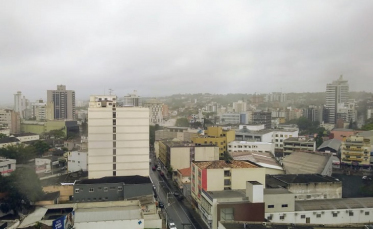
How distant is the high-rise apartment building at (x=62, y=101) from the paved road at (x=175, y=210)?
19892 millimetres

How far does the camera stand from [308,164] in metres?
9.72

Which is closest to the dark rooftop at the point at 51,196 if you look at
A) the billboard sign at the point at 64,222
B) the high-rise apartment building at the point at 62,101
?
the billboard sign at the point at 64,222

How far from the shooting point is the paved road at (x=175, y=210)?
637cm

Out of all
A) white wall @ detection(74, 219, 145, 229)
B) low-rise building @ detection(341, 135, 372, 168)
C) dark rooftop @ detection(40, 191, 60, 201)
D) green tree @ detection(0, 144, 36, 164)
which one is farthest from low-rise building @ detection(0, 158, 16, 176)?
low-rise building @ detection(341, 135, 372, 168)

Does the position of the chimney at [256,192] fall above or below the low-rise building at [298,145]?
above

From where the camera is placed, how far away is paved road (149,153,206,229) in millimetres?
6371

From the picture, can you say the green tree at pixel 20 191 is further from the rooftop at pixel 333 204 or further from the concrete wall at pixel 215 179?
the rooftop at pixel 333 204

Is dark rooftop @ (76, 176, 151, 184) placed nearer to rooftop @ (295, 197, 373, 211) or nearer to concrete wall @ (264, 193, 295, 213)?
concrete wall @ (264, 193, 295, 213)

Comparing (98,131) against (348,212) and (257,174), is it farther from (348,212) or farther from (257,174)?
(348,212)

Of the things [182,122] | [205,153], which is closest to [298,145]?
[205,153]

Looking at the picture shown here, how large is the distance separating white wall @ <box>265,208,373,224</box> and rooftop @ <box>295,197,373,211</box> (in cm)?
8

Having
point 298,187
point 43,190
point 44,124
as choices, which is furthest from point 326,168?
point 44,124

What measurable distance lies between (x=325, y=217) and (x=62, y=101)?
81.6 feet

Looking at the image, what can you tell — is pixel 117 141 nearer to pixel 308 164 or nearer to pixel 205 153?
pixel 205 153
